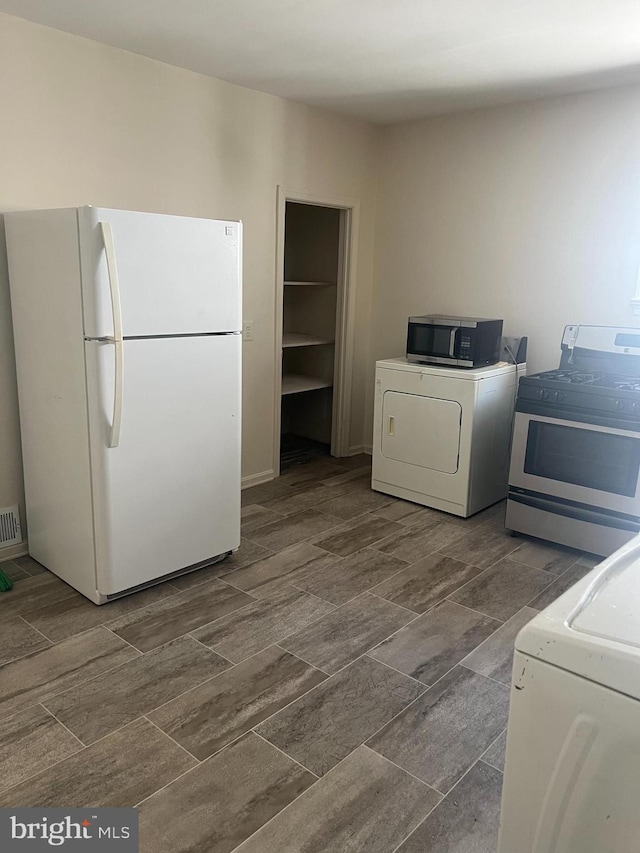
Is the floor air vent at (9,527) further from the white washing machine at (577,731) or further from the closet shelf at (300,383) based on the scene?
the white washing machine at (577,731)

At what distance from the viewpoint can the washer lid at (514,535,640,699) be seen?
1.01m

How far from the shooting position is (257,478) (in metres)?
4.34

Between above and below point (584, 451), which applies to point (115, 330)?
above

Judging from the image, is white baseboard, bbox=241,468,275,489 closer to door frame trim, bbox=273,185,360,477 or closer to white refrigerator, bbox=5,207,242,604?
door frame trim, bbox=273,185,360,477

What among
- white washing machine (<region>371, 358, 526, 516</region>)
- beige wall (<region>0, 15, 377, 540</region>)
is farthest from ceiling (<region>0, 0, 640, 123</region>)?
white washing machine (<region>371, 358, 526, 516</region>)

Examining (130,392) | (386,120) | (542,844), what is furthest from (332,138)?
(542,844)

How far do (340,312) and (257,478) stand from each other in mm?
1366

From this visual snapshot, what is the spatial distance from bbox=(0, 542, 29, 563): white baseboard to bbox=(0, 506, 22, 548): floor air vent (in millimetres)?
20

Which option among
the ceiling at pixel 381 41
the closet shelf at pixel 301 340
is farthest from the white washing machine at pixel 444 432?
the ceiling at pixel 381 41

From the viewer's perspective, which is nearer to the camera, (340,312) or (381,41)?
(381,41)

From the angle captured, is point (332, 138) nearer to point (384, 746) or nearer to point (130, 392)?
point (130, 392)

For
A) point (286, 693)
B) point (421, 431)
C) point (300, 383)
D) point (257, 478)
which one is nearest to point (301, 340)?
point (300, 383)

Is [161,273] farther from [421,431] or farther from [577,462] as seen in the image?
[577,462]

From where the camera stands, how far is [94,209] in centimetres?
235
